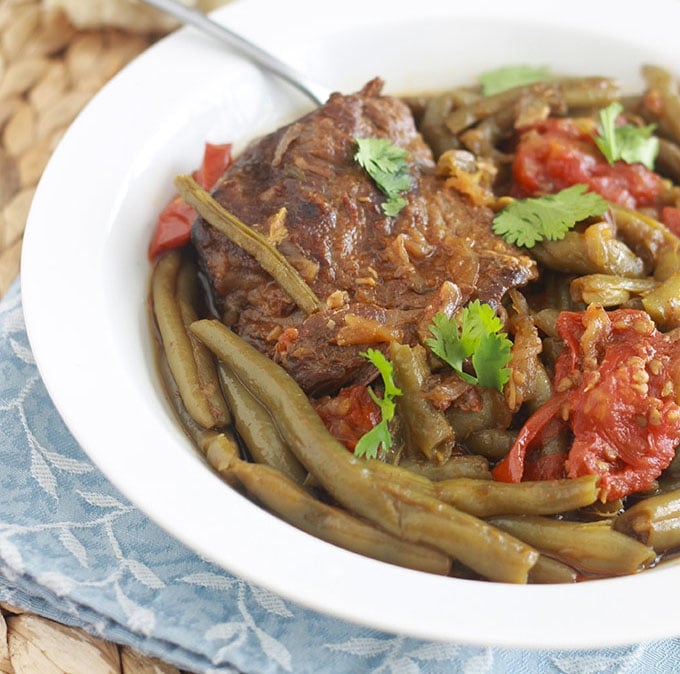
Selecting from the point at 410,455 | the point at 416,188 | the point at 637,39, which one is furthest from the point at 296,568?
the point at 637,39

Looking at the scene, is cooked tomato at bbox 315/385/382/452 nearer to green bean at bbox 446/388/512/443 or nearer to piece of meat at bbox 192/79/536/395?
piece of meat at bbox 192/79/536/395

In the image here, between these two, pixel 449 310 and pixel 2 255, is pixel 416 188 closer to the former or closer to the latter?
pixel 449 310

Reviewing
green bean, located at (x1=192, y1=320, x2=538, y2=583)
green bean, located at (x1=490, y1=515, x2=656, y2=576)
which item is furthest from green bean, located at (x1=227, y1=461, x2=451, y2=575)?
green bean, located at (x1=490, y1=515, x2=656, y2=576)

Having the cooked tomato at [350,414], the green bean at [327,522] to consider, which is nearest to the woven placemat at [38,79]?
the cooked tomato at [350,414]

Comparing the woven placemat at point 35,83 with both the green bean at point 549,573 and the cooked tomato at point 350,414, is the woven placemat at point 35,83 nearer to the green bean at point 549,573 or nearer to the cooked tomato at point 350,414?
the cooked tomato at point 350,414

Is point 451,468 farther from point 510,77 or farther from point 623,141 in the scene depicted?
point 510,77

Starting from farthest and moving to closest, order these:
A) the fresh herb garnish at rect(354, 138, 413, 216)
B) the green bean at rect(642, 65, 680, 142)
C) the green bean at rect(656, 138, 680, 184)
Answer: the green bean at rect(642, 65, 680, 142) → the green bean at rect(656, 138, 680, 184) → the fresh herb garnish at rect(354, 138, 413, 216)

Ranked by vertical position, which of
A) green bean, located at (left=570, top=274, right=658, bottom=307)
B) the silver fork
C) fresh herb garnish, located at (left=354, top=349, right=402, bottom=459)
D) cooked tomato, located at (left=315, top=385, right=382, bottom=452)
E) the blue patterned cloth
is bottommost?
the blue patterned cloth
